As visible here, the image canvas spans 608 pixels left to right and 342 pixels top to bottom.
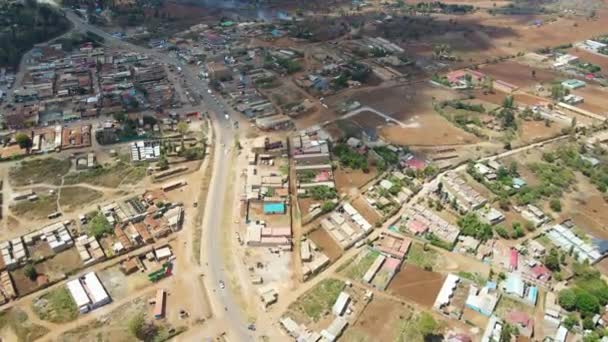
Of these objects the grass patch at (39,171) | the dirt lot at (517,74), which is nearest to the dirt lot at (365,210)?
the grass patch at (39,171)

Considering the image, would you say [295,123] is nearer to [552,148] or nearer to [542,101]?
[552,148]

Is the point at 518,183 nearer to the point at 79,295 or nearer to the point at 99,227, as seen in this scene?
the point at 99,227

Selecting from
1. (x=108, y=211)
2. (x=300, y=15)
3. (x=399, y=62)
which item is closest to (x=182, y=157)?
(x=108, y=211)

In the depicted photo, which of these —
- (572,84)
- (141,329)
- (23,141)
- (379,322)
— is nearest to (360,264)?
(379,322)

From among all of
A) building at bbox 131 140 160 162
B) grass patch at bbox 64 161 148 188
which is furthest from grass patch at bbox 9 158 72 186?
building at bbox 131 140 160 162

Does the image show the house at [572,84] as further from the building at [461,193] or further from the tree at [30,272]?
the tree at [30,272]

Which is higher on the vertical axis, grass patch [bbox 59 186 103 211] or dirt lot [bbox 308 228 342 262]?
grass patch [bbox 59 186 103 211]

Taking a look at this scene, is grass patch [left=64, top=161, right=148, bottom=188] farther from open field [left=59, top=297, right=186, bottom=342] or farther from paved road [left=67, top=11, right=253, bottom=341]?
open field [left=59, top=297, right=186, bottom=342]
